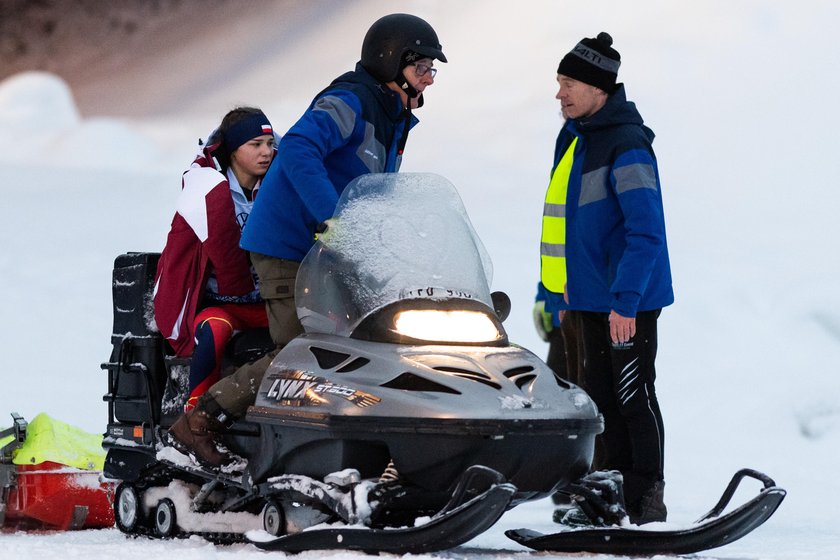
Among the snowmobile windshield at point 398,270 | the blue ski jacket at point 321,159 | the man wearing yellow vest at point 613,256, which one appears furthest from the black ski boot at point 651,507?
the blue ski jacket at point 321,159

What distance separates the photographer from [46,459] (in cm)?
523

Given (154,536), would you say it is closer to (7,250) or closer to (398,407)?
(398,407)

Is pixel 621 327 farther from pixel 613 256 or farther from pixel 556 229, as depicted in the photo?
pixel 556 229

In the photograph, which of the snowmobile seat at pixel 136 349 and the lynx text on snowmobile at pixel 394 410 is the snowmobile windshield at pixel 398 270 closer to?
the lynx text on snowmobile at pixel 394 410

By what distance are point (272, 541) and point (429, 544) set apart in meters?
0.54

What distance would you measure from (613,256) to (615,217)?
14 cm

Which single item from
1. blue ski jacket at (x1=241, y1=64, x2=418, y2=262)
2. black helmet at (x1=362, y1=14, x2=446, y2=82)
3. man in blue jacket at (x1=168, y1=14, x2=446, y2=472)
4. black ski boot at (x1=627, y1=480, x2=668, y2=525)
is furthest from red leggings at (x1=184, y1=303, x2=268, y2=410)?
black ski boot at (x1=627, y1=480, x2=668, y2=525)

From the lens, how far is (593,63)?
5070 mm

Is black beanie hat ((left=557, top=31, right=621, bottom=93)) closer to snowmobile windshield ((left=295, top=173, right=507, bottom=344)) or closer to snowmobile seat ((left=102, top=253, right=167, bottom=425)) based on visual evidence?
snowmobile windshield ((left=295, top=173, right=507, bottom=344))

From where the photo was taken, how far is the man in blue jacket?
4.32 metres

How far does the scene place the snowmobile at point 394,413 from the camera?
3.65 metres

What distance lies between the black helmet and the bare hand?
1077mm

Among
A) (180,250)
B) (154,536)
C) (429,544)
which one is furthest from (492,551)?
(180,250)

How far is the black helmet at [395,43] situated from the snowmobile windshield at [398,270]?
430 millimetres
